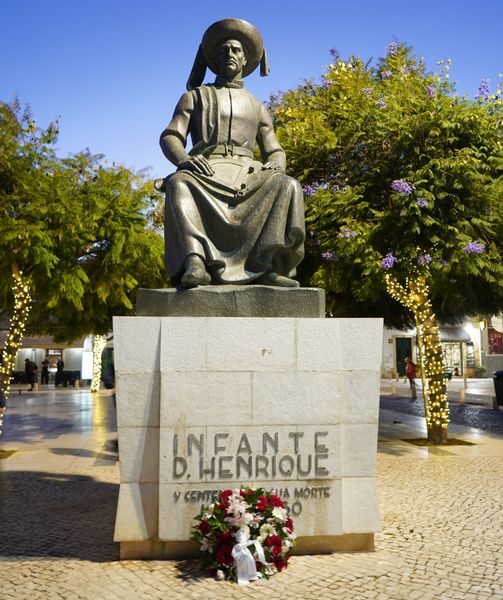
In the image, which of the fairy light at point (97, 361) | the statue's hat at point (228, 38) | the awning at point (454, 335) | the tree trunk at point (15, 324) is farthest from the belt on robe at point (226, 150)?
the awning at point (454, 335)

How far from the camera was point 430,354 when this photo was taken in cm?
1255

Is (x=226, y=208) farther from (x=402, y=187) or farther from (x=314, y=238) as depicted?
(x=314, y=238)

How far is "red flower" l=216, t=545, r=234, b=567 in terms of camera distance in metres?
4.30

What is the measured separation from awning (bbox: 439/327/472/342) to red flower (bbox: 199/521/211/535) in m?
40.4

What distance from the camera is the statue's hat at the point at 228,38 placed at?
6281 mm

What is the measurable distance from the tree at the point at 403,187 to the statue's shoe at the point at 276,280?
17.4 feet

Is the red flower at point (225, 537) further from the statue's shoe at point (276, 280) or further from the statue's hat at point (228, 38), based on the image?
the statue's hat at point (228, 38)

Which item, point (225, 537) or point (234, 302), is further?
point (234, 302)

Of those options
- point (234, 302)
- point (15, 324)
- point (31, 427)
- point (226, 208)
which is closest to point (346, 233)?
point (226, 208)

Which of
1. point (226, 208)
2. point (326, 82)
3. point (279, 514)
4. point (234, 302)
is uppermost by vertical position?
point (326, 82)

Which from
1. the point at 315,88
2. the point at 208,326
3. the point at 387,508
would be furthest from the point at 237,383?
the point at 315,88

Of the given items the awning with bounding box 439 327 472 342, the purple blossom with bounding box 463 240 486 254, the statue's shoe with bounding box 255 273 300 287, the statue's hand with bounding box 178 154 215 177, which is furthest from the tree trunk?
the awning with bounding box 439 327 472 342

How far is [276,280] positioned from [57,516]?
354cm

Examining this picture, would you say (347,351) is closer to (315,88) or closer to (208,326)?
(208,326)
